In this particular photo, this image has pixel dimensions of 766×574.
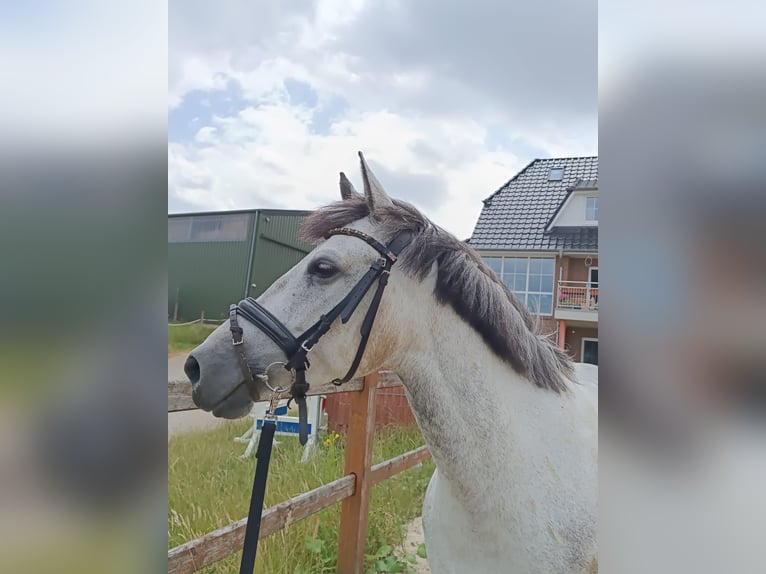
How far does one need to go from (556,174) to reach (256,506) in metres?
4.41

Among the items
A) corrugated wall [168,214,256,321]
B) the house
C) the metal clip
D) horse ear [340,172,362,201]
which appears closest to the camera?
the metal clip

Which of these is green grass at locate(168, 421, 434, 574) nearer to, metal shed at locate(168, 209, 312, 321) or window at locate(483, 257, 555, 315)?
metal shed at locate(168, 209, 312, 321)

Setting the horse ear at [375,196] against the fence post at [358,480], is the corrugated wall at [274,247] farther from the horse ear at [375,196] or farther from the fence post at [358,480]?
the horse ear at [375,196]

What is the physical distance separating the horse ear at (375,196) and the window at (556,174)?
3.38 metres

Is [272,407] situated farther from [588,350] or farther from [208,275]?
[588,350]

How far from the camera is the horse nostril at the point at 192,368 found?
4.32 ft

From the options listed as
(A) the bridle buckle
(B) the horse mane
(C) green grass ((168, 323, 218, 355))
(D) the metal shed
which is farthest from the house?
(A) the bridle buckle

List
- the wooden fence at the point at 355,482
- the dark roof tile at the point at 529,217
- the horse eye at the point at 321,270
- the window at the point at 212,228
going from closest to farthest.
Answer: the horse eye at the point at 321,270
the wooden fence at the point at 355,482
the window at the point at 212,228
the dark roof tile at the point at 529,217

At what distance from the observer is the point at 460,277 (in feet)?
4.76

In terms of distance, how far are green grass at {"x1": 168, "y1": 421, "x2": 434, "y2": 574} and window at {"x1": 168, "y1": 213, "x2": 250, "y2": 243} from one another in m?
1.65

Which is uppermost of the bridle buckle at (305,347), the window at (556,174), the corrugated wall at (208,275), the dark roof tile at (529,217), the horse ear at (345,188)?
the window at (556,174)

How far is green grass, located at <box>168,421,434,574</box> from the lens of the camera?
104 inches

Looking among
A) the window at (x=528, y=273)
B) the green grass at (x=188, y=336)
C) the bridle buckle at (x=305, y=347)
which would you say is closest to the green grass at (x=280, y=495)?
the green grass at (x=188, y=336)
